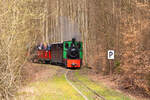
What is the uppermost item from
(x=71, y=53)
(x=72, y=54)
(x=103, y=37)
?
(x=103, y=37)

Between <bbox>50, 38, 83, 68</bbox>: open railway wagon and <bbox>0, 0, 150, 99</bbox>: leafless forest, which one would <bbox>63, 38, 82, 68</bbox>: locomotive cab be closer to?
<bbox>50, 38, 83, 68</bbox>: open railway wagon

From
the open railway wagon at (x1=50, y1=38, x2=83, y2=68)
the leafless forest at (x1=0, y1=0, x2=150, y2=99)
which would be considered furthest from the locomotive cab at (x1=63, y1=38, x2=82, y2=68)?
the leafless forest at (x1=0, y1=0, x2=150, y2=99)

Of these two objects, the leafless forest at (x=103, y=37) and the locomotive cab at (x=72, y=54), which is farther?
the locomotive cab at (x=72, y=54)

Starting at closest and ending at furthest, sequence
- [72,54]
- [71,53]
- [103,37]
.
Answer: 1. [103,37]
2. [71,53]
3. [72,54]

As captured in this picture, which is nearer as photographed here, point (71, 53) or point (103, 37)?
point (103, 37)

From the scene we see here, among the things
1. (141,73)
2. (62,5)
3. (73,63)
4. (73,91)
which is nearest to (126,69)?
(141,73)

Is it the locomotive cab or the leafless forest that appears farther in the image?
the locomotive cab

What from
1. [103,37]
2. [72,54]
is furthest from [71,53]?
[103,37]

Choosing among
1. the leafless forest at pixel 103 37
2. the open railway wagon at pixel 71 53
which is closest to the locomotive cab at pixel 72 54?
the open railway wagon at pixel 71 53

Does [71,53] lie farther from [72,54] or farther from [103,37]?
[103,37]

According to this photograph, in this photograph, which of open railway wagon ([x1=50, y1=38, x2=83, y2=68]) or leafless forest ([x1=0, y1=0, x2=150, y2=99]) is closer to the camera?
leafless forest ([x1=0, y1=0, x2=150, y2=99])

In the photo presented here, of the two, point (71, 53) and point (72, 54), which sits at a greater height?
point (71, 53)

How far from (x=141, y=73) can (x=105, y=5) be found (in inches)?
436

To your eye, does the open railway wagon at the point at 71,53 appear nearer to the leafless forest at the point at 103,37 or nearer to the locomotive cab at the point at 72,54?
the locomotive cab at the point at 72,54
